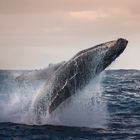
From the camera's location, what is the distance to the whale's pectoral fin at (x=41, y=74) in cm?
1977

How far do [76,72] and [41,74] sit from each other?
8.25ft

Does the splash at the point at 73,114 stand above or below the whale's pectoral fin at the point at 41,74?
below

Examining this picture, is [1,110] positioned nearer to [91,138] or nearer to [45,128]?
[45,128]

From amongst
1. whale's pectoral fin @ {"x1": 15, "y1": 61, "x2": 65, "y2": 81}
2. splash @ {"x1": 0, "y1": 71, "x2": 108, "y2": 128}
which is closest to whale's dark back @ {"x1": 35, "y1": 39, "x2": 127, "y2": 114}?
splash @ {"x1": 0, "y1": 71, "x2": 108, "y2": 128}

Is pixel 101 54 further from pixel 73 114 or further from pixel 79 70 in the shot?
pixel 73 114

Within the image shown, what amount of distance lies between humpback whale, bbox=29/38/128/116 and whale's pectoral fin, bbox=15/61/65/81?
0.61m

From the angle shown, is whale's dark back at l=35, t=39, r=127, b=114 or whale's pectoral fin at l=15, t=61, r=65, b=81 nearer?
whale's dark back at l=35, t=39, r=127, b=114

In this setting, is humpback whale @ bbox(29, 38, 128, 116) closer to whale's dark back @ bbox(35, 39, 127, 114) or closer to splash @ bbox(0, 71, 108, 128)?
whale's dark back @ bbox(35, 39, 127, 114)

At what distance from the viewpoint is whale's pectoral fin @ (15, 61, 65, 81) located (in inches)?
778

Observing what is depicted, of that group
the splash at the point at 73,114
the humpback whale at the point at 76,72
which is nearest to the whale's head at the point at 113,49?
the humpback whale at the point at 76,72

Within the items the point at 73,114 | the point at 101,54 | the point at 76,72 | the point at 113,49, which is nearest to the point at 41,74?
the point at 73,114

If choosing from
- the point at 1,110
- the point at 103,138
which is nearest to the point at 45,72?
the point at 1,110

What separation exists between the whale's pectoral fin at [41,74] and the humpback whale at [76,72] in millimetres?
607

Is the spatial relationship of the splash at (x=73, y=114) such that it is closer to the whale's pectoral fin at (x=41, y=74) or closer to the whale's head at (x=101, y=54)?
the whale's head at (x=101, y=54)
